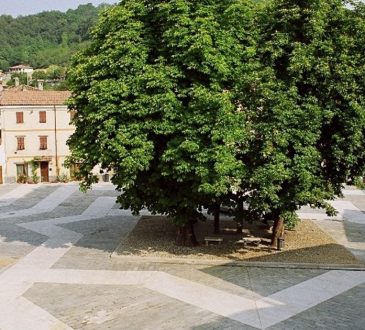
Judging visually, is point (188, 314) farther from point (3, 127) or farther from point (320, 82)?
point (3, 127)

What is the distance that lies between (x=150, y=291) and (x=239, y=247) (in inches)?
233

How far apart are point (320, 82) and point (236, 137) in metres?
3.56

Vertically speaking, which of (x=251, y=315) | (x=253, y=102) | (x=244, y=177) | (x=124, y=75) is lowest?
(x=251, y=315)

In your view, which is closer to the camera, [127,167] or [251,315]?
[251,315]

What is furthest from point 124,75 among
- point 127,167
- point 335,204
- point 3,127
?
point 3,127

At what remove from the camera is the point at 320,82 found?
56.6 feet

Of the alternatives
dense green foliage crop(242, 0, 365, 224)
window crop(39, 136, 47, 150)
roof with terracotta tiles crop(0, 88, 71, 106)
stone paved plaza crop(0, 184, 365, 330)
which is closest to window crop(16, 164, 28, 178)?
window crop(39, 136, 47, 150)

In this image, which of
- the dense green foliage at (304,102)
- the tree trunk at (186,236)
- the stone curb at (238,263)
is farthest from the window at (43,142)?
the dense green foliage at (304,102)

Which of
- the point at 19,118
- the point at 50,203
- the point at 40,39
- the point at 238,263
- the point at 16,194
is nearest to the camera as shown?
the point at 238,263

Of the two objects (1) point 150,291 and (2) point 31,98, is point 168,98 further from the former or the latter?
(2) point 31,98

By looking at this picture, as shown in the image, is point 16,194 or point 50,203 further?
point 16,194

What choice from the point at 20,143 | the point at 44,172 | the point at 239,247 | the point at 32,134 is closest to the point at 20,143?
the point at 20,143

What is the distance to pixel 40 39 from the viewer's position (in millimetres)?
179875

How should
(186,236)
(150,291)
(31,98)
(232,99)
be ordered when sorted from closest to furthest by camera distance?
(150,291) < (232,99) < (186,236) < (31,98)
